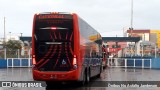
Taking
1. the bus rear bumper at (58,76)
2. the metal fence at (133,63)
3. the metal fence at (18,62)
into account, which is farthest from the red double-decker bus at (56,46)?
the metal fence at (133,63)

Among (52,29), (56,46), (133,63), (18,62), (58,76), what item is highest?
(52,29)

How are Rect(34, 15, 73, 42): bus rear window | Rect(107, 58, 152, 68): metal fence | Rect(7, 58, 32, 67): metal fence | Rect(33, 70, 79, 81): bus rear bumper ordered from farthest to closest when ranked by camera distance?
1. Rect(107, 58, 152, 68): metal fence
2. Rect(7, 58, 32, 67): metal fence
3. Rect(34, 15, 73, 42): bus rear window
4. Rect(33, 70, 79, 81): bus rear bumper

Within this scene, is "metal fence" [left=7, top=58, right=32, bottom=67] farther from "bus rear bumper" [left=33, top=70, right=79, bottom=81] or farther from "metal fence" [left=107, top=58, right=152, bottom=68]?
"bus rear bumper" [left=33, top=70, right=79, bottom=81]

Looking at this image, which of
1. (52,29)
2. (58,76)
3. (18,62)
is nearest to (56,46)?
(52,29)

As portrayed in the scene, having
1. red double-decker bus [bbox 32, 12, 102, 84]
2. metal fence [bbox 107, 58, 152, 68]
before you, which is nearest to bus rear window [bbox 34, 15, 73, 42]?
red double-decker bus [bbox 32, 12, 102, 84]

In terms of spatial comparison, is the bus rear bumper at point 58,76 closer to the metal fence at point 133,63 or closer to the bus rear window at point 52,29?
the bus rear window at point 52,29

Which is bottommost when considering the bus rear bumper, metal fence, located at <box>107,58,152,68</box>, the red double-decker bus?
metal fence, located at <box>107,58,152,68</box>

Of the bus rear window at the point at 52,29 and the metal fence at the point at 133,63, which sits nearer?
the bus rear window at the point at 52,29

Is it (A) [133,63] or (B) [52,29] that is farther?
(A) [133,63]

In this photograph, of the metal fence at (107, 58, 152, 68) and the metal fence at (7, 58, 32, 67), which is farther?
the metal fence at (107, 58, 152, 68)

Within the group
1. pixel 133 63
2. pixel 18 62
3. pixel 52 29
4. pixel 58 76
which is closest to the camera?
pixel 58 76

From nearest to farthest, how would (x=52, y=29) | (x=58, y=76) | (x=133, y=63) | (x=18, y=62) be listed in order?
(x=58, y=76) < (x=52, y=29) < (x=18, y=62) < (x=133, y=63)

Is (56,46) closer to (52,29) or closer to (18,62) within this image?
(52,29)

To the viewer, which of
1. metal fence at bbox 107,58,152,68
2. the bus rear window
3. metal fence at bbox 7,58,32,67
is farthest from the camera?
metal fence at bbox 107,58,152,68
